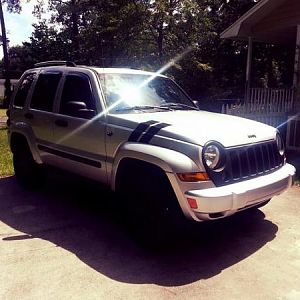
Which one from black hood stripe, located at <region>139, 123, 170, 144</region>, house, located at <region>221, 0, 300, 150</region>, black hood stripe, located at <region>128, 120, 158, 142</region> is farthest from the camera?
house, located at <region>221, 0, 300, 150</region>

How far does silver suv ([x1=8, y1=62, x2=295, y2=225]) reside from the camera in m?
3.82

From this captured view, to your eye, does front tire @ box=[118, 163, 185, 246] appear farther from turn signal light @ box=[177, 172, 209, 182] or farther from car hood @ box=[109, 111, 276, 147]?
car hood @ box=[109, 111, 276, 147]

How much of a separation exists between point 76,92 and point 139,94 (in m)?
0.86

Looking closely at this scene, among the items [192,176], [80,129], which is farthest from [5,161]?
[192,176]

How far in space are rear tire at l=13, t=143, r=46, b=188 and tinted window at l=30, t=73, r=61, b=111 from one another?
84 cm

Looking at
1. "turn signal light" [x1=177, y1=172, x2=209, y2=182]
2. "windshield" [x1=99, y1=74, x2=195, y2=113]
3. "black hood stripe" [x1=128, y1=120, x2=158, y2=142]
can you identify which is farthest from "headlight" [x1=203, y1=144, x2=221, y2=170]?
"windshield" [x1=99, y1=74, x2=195, y2=113]

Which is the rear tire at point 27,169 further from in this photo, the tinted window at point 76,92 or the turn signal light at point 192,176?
the turn signal light at point 192,176

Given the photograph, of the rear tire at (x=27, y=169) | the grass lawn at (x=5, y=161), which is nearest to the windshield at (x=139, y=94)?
the rear tire at (x=27, y=169)

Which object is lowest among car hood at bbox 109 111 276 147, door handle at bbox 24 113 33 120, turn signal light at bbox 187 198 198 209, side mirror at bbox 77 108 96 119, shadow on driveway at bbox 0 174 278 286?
shadow on driveway at bbox 0 174 278 286

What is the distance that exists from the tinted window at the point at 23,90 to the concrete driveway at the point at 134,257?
1797 mm

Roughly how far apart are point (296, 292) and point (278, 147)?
5.89ft

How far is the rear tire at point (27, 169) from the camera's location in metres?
6.43

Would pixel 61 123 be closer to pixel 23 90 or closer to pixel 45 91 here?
pixel 45 91

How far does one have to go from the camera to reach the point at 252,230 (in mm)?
4797
